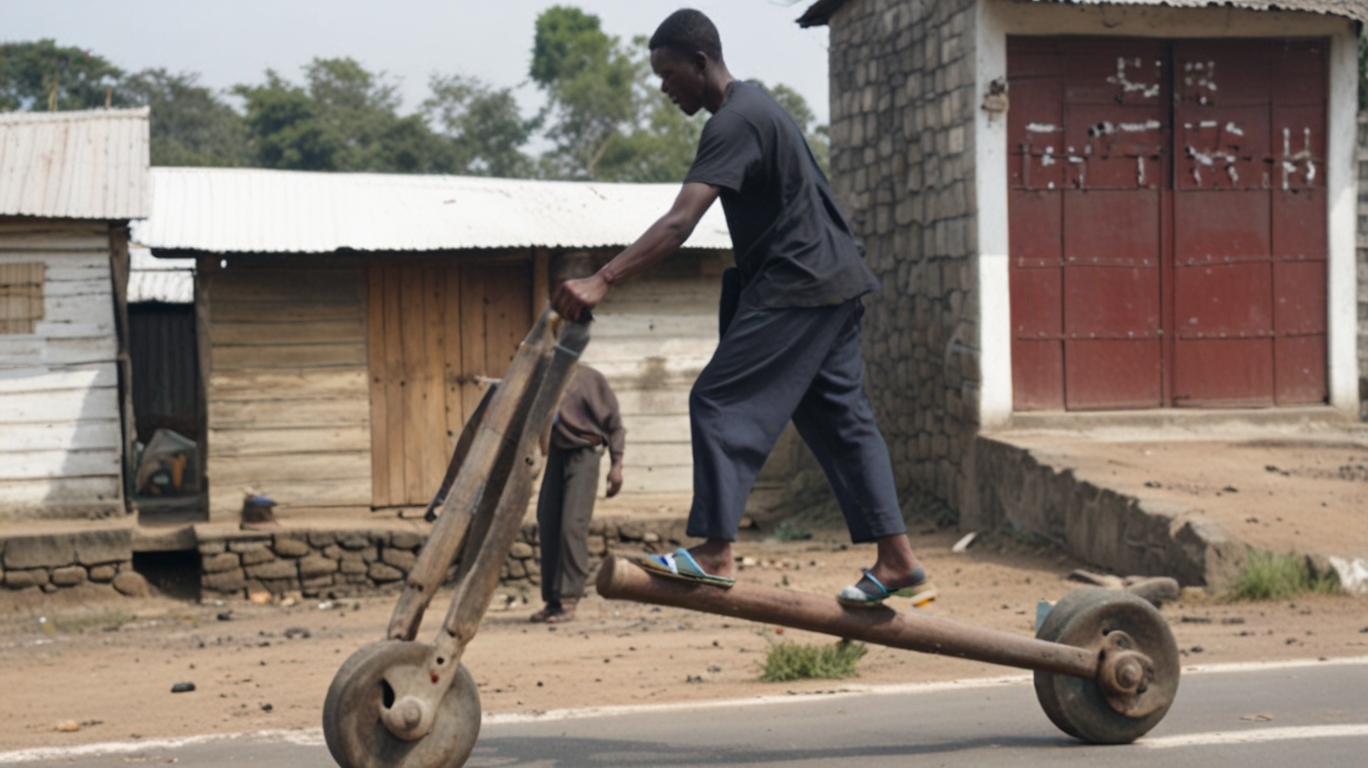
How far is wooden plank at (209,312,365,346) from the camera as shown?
13.6 m

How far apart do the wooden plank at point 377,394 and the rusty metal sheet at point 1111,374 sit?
6.02m

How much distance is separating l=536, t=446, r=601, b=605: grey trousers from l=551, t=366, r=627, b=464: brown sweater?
109 mm

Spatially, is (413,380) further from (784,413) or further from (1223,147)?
(784,413)

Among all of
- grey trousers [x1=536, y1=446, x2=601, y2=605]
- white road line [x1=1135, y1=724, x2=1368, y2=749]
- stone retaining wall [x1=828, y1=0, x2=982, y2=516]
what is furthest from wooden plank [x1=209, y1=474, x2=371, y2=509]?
white road line [x1=1135, y1=724, x2=1368, y2=749]

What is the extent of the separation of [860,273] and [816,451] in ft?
1.67

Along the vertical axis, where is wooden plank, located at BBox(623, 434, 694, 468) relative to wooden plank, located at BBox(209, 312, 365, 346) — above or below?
below

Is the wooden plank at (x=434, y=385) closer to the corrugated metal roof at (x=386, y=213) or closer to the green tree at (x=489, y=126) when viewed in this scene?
the corrugated metal roof at (x=386, y=213)

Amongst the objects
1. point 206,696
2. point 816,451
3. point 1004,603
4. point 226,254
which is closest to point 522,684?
point 206,696

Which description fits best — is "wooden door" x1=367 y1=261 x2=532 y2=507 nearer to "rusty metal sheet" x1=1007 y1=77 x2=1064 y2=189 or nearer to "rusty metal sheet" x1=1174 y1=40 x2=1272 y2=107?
"rusty metal sheet" x1=1007 y1=77 x2=1064 y2=189

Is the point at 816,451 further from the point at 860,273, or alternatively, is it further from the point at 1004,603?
the point at 1004,603

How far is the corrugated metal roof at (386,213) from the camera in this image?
1302cm

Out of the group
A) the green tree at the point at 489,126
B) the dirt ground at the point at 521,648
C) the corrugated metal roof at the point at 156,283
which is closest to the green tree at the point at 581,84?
the green tree at the point at 489,126

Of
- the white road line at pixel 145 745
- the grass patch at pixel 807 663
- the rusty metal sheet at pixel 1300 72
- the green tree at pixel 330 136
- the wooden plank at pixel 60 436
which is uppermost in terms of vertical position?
the green tree at pixel 330 136

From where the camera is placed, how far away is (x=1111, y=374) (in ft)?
40.0
